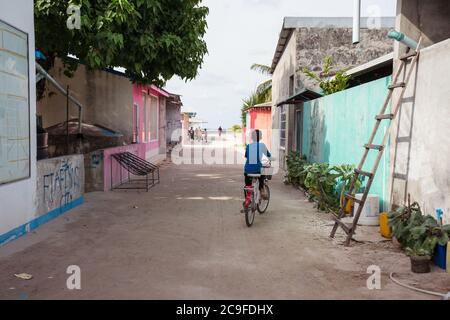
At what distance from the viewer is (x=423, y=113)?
6.23m

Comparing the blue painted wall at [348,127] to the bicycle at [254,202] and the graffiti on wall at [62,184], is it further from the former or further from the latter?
the graffiti on wall at [62,184]

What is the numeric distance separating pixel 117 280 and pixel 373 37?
43.4 feet

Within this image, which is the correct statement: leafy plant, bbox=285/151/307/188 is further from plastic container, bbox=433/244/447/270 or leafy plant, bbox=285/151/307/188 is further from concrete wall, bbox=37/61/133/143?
plastic container, bbox=433/244/447/270

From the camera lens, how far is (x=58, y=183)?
8.72 meters

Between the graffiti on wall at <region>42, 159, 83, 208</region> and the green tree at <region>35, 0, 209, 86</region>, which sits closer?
the graffiti on wall at <region>42, 159, 83, 208</region>

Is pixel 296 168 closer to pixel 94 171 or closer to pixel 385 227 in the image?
pixel 94 171

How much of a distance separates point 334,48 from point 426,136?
9.71 m

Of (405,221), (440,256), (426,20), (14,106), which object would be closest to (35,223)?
(14,106)

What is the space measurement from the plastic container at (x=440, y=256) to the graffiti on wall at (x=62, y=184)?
6.26m

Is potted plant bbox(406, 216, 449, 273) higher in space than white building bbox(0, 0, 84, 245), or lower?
lower

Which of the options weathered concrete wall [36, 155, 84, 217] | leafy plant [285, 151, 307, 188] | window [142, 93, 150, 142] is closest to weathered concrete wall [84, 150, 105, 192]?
weathered concrete wall [36, 155, 84, 217]

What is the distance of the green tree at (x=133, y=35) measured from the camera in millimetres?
9578

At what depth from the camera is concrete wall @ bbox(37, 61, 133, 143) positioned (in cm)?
1445
